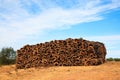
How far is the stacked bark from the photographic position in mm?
21531

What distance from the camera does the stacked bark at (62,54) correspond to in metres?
21.5

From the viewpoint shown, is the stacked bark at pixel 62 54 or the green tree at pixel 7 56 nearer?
the stacked bark at pixel 62 54

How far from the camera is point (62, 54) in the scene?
22203 millimetres

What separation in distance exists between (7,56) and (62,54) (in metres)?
14.9

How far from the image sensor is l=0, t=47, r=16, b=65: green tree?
115 ft

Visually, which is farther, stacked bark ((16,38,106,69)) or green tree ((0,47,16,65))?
green tree ((0,47,16,65))

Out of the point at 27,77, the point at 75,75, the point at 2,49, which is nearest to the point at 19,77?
the point at 27,77

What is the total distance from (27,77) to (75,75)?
321 centimetres

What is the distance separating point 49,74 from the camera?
17.8 metres

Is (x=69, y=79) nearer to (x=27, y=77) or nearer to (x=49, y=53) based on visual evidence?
(x=27, y=77)

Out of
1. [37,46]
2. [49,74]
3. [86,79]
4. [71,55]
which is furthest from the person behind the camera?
[37,46]

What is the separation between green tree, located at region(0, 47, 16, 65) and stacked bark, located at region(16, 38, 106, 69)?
11.6 m

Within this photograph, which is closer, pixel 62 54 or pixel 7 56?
pixel 62 54

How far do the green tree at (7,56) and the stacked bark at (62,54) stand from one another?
1163 centimetres
